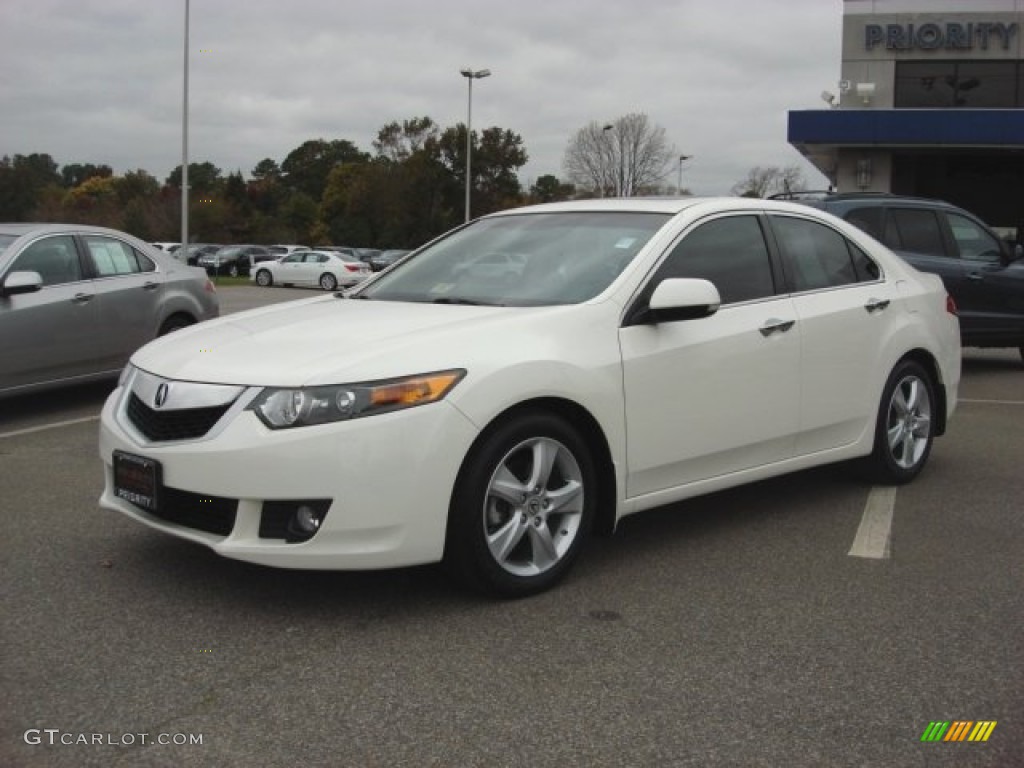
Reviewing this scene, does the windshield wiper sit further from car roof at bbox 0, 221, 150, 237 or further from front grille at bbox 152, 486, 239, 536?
car roof at bbox 0, 221, 150, 237

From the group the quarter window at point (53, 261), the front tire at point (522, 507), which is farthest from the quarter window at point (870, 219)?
the quarter window at point (53, 261)

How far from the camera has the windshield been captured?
4500 millimetres

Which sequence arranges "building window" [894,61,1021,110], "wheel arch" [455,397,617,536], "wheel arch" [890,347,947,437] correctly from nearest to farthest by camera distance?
1. "wheel arch" [455,397,617,536]
2. "wheel arch" [890,347,947,437]
3. "building window" [894,61,1021,110]

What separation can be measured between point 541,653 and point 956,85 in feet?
90.5

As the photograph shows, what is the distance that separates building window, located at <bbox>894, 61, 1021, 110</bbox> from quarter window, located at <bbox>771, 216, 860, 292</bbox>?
2381 centimetres

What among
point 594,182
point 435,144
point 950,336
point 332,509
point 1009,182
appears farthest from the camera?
point 435,144

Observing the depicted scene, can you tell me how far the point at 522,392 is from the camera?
3859 mm

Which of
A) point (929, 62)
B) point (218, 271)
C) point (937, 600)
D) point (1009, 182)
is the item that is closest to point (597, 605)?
point (937, 600)

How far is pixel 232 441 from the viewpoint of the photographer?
11.8 ft

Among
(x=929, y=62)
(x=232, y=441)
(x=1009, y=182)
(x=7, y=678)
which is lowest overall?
(x=7, y=678)

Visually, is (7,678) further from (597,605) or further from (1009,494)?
(1009,494)

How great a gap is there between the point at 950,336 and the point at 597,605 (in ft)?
10.9

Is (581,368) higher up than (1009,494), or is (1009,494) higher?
(581,368)

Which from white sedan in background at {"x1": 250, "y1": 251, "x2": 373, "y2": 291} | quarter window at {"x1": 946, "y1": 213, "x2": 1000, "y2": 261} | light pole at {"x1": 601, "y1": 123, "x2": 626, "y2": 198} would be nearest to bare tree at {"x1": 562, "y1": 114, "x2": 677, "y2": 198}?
light pole at {"x1": 601, "y1": 123, "x2": 626, "y2": 198}
